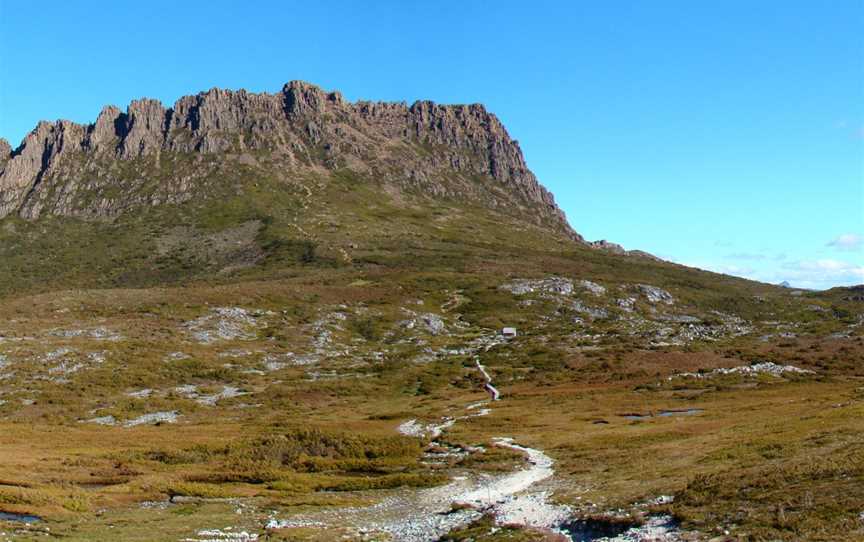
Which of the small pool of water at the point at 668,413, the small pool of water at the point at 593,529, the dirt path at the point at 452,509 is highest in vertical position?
the small pool of water at the point at 668,413

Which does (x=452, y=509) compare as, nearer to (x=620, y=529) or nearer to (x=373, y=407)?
(x=620, y=529)

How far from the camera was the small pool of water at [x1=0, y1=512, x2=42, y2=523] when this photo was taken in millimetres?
39800

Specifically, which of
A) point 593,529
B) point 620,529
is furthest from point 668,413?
point 620,529

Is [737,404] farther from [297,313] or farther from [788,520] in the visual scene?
[297,313]

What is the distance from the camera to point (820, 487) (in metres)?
34.9

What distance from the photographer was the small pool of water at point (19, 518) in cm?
3980

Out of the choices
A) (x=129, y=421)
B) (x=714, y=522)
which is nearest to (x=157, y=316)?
(x=129, y=421)

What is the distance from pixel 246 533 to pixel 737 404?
2626 inches

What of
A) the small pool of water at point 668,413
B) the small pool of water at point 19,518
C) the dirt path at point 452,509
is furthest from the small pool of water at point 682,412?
the small pool of water at point 19,518

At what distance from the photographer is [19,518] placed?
133ft

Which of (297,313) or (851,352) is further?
(297,313)

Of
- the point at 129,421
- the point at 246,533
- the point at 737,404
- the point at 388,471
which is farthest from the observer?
the point at 129,421

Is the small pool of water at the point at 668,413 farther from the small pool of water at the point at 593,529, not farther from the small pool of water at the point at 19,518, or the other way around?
the small pool of water at the point at 19,518

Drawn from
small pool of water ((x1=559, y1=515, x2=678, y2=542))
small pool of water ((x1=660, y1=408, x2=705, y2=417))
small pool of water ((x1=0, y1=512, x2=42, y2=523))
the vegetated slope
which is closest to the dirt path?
small pool of water ((x1=559, y1=515, x2=678, y2=542))
